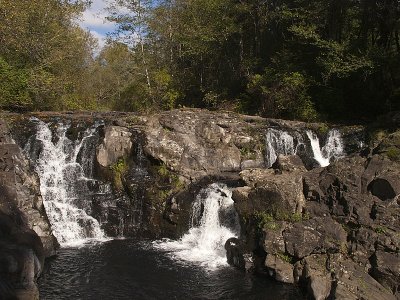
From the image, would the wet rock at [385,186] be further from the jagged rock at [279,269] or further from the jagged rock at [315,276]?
the jagged rock at [279,269]

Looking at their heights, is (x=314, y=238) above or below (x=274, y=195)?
below

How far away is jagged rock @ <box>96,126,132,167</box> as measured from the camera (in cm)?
2234

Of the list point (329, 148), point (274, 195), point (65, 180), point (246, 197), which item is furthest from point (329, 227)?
point (65, 180)

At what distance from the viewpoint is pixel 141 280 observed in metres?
15.6

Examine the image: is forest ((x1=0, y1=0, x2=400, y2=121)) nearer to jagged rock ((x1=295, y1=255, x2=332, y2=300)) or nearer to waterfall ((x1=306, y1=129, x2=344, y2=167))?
waterfall ((x1=306, y1=129, x2=344, y2=167))

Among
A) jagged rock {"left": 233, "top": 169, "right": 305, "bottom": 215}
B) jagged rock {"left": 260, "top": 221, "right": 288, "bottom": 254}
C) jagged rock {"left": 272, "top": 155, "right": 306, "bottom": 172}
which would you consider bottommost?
jagged rock {"left": 260, "top": 221, "right": 288, "bottom": 254}

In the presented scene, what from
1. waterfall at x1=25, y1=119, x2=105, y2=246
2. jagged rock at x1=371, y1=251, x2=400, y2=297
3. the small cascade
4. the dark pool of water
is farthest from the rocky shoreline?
the dark pool of water

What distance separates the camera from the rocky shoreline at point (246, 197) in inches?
573

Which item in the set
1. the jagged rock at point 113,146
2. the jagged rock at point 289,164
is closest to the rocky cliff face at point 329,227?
the jagged rock at point 289,164

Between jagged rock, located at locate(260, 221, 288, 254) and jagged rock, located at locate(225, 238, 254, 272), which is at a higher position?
jagged rock, located at locate(260, 221, 288, 254)

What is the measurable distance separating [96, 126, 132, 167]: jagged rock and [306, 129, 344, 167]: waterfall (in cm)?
1094

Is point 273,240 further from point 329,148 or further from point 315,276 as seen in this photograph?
point 329,148

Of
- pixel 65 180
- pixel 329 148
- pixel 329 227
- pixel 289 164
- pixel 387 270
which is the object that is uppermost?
pixel 329 148

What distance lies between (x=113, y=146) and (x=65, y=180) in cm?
309
